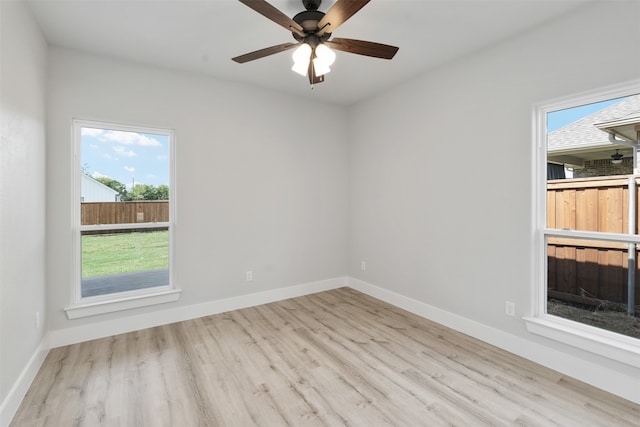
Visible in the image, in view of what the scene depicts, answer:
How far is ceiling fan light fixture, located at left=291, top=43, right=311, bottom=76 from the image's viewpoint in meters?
2.21

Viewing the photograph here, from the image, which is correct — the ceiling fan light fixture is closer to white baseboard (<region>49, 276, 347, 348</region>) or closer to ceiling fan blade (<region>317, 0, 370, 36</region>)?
ceiling fan blade (<region>317, 0, 370, 36</region>)

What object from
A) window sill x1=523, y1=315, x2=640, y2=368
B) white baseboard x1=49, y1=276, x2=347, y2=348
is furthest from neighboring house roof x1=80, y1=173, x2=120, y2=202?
window sill x1=523, y1=315, x2=640, y2=368

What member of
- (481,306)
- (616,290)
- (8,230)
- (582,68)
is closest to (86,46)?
(8,230)

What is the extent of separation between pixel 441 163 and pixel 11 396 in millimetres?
3886

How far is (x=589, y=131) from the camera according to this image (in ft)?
7.70

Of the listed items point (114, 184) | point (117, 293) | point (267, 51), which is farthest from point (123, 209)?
point (267, 51)

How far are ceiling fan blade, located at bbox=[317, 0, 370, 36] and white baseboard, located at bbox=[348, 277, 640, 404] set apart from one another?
2.84 metres

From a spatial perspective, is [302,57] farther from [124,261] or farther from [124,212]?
[124,261]

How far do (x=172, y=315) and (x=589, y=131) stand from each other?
422 centimetres

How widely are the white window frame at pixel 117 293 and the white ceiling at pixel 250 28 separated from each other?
27.4 inches

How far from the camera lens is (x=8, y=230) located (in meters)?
1.91

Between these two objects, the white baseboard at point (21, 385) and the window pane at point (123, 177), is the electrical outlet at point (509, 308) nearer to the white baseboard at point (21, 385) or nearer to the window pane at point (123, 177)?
the window pane at point (123, 177)

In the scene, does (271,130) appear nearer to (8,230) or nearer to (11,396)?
(8,230)

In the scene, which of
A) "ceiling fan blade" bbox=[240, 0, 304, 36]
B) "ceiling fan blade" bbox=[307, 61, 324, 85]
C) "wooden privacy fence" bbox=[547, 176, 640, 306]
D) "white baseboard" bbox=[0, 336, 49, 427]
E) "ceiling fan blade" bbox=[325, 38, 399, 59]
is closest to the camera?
"ceiling fan blade" bbox=[240, 0, 304, 36]
